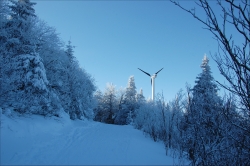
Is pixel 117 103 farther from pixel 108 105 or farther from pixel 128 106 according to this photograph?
pixel 128 106

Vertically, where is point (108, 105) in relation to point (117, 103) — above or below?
below

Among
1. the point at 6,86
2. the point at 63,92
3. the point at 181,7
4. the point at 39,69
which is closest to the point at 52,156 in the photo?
the point at 6,86

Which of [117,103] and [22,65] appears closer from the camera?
[22,65]

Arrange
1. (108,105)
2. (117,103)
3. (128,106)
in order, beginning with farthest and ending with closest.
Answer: (117,103) → (108,105) → (128,106)

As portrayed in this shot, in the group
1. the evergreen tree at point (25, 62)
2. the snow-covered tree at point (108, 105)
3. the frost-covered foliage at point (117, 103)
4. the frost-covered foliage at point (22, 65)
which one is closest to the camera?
the frost-covered foliage at point (22, 65)

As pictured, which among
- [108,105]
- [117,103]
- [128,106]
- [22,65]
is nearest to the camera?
[22,65]

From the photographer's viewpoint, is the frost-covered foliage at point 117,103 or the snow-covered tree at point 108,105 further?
the snow-covered tree at point 108,105

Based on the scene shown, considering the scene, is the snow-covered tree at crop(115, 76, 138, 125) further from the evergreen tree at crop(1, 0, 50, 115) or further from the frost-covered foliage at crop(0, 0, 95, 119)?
the evergreen tree at crop(1, 0, 50, 115)

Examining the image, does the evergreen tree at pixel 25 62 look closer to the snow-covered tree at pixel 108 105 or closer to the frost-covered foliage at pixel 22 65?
the frost-covered foliage at pixel 22 65

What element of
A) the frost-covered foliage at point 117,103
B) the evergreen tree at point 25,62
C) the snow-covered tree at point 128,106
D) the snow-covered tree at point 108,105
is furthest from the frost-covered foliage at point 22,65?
the snow-covered tree at point 108,105

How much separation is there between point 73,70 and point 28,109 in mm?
14610

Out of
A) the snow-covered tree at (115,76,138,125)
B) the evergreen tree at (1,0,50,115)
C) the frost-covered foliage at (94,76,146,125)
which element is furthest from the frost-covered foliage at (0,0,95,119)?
the frost-covered foliage at (94,76,146,125)

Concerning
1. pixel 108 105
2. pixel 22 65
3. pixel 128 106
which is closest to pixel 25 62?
pixel 22 65

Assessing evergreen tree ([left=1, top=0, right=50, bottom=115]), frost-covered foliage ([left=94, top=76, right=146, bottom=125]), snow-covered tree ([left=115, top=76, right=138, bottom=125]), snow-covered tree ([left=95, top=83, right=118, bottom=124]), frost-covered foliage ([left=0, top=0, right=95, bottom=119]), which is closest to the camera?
frost-covered foliage ([left=0, top=0, right=95, bottom=119])
